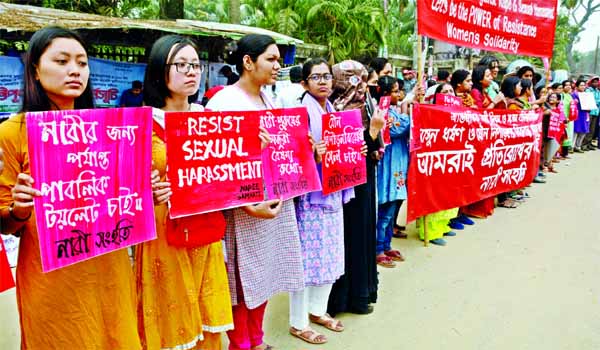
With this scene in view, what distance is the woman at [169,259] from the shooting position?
2.04 m

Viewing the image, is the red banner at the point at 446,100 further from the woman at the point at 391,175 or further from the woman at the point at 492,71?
the woman at the point at 492,71

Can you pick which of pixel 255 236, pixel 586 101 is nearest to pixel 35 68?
pixel 255 236

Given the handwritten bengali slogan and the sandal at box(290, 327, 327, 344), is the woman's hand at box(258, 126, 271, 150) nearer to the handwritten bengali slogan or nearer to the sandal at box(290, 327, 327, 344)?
the handwritten bengali slogan

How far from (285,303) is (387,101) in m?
1.68

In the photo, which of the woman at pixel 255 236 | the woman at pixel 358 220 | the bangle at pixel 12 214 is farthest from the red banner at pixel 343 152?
the bangle at pixel 12 214

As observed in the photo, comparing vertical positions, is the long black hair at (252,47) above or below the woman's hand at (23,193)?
above

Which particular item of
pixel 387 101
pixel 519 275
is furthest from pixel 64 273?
pixel 519 275

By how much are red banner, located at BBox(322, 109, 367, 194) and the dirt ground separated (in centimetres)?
101

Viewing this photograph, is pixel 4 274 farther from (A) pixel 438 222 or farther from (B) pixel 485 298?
(A) pixel 438 222

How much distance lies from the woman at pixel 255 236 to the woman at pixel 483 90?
4.09m

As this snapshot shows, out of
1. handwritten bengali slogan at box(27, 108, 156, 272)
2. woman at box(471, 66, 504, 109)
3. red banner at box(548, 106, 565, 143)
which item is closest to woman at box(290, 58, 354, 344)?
handwritten bengali slogan at box(27, 108, 156, 272)

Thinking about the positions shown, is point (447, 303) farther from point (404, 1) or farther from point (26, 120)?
point (404, 1)

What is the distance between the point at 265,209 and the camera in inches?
96.4

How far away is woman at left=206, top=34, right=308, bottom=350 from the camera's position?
97.7 inches
